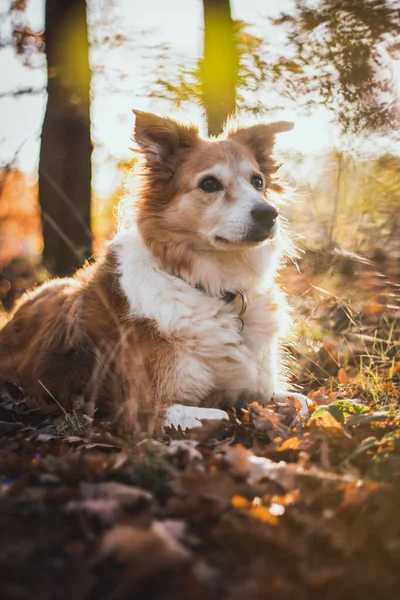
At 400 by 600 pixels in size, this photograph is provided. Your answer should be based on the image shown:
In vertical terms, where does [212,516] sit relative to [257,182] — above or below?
below

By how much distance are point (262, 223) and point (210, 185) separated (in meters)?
A: 0.50

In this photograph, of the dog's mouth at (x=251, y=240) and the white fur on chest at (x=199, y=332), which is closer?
the white fur on chest at (x=199, y=332)

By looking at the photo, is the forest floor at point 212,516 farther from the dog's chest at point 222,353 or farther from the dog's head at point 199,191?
the dog's head at point 199,191

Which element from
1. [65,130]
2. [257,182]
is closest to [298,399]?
[257,182]

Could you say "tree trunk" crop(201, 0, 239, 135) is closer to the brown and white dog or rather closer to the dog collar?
the brown and white dog

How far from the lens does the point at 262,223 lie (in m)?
3.63

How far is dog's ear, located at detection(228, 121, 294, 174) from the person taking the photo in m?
4.28

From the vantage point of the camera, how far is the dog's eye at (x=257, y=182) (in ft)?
13.4

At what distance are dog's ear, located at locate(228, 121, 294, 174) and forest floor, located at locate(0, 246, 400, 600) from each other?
7.90 ft

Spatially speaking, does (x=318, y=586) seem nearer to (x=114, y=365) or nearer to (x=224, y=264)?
(x=114, y=365)

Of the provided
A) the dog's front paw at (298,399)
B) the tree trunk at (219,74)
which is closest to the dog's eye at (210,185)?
the dog's front paw at (298,399)

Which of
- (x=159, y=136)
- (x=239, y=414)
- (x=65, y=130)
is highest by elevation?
(x=159, y=136)

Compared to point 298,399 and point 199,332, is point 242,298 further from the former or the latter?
point 298,399

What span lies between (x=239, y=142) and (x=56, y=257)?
12.5 ft
